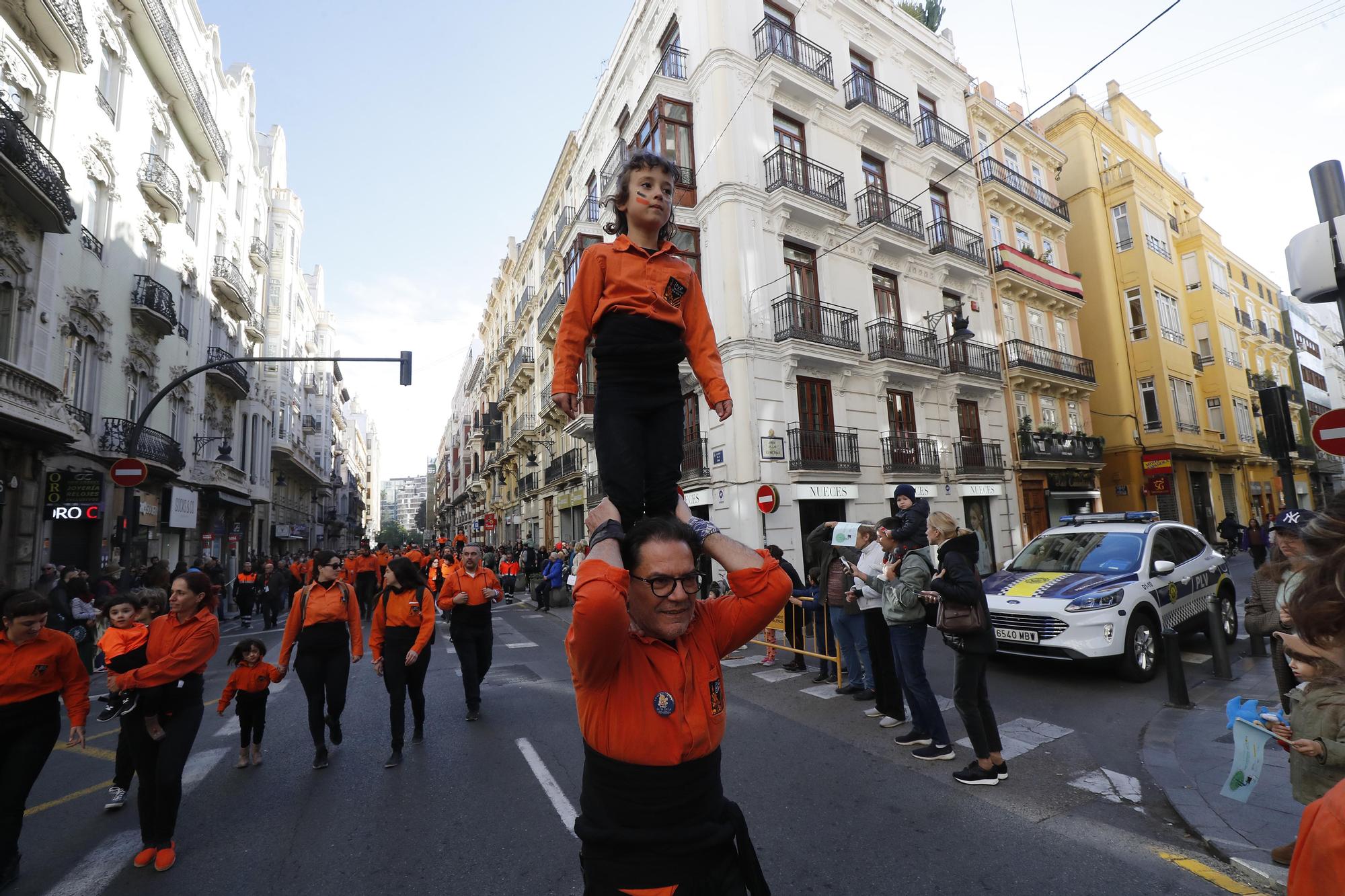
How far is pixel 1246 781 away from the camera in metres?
3.06

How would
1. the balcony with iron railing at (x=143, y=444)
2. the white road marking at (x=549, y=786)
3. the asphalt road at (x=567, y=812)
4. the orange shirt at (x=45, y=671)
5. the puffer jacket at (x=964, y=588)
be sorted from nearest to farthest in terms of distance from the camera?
the asphalt road at (x=567, y=812) < the orange shirt at (x=45, y=671) < the white road marking at (x=549, y=786) < the puffer jacket at (x=964, y=588) < the balcony with iron railing at (x=143, y=444)

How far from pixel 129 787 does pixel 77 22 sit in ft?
61.5

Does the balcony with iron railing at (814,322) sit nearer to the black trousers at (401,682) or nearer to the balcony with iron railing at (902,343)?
the balcony with iron railing at (902,343)

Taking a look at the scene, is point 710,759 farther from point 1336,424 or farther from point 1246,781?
point 1336,424

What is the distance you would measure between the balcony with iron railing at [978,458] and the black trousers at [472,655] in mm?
17823

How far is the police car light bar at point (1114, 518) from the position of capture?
30.1 feet

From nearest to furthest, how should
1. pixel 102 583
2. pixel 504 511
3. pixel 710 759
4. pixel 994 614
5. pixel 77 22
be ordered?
pixel 710 759
pixel 994 614
pixel 102 583
pixel 77 22
pixel 504 511

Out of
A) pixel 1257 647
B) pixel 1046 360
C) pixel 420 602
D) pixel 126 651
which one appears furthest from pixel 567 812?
pixel 1046 360

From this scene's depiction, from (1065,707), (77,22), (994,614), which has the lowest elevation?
(1065,707)

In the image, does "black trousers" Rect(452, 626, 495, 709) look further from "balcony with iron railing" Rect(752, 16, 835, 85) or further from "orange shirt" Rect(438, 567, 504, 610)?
"balcony with iron railing" Rect(752, 16, 835, 85)

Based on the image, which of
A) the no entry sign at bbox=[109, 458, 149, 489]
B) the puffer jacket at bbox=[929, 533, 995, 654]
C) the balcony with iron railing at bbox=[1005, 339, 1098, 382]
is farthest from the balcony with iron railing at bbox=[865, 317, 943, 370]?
the no entry sign at bbox=[109, 458, 149, 489]

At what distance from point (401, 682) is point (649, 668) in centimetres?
521

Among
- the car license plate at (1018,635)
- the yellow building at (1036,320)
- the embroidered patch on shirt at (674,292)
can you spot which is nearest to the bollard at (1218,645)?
the car license plate at (1018,635)

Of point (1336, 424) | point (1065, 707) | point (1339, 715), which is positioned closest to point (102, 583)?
point (1065, 707)
